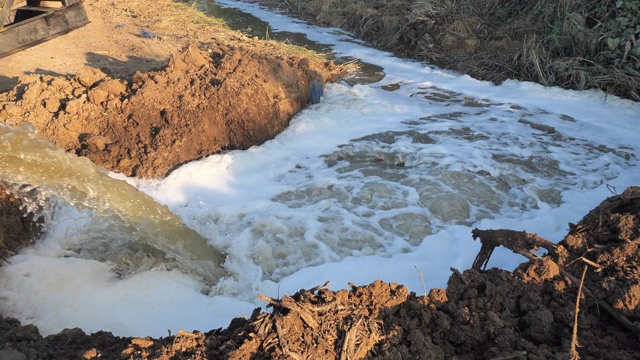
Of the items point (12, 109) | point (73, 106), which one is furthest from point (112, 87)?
point (12, 109)

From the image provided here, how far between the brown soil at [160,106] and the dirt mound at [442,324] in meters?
2.58

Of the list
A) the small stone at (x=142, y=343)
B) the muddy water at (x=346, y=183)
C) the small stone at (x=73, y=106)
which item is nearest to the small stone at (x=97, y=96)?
the small stone at (x=73, y=106)

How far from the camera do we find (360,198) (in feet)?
16.1

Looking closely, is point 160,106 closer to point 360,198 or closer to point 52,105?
point 52,105

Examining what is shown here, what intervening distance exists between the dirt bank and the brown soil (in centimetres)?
320

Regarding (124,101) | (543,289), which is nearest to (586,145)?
(543,289)

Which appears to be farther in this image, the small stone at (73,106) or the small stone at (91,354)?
the small stone at (73,106)

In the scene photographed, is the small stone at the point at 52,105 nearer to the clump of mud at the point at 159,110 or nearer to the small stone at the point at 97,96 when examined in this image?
the clump of mud at the point at 159,110

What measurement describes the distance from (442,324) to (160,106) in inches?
150

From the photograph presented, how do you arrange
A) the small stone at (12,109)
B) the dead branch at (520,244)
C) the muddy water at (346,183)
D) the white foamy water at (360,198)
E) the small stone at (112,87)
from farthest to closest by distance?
the small stone at (112,87)
the small stone at (12,109)
the muddy water at (346,183)
the white foamy water at (360,198)
the dead branch at (520,244)

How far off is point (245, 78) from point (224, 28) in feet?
14.2

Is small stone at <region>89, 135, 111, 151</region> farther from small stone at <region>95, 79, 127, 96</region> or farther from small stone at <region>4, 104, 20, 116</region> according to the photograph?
small stone at <region>4, 104, 20, 116</region>

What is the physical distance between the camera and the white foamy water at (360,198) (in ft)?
11.6

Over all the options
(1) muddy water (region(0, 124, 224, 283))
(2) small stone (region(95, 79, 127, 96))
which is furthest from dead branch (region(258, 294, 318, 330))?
(2) small stone (region(95, 79, 127, 96))
